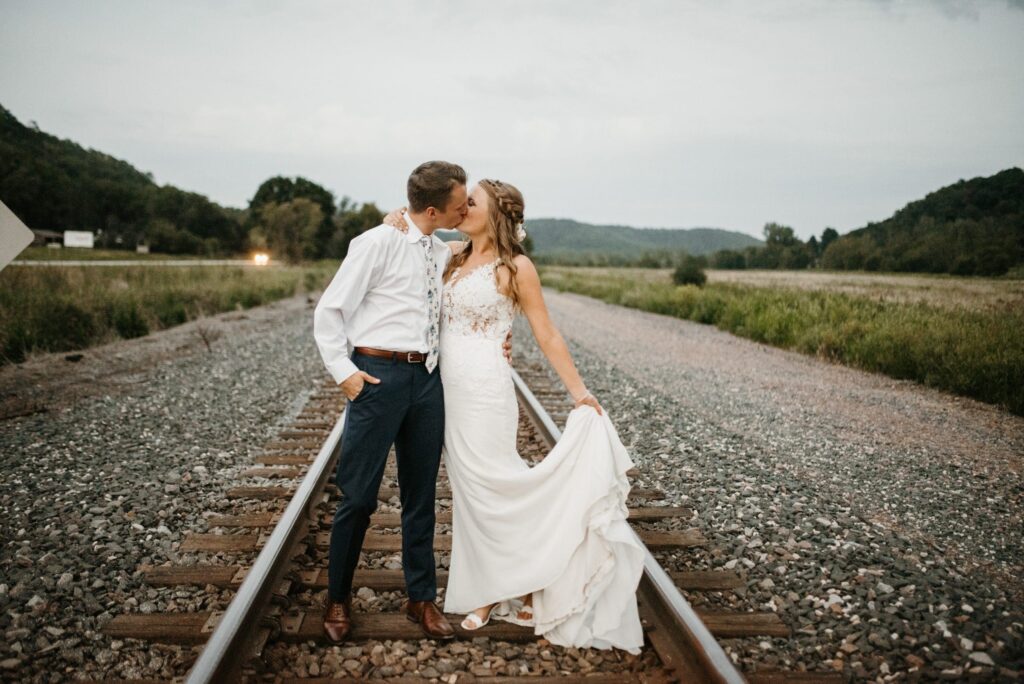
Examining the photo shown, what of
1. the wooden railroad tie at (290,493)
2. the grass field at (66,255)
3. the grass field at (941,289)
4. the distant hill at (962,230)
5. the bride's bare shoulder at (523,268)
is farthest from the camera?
the grass field at (66,255)

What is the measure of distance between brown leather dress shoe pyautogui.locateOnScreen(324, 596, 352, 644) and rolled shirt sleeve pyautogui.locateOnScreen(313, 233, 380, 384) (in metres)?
1.05

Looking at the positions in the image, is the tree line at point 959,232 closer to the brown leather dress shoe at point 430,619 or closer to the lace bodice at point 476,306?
the lace bodice at point 476,306

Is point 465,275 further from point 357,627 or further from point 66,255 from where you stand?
point 66,255

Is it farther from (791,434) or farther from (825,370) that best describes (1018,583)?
(825,370)

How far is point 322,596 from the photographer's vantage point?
2986mm

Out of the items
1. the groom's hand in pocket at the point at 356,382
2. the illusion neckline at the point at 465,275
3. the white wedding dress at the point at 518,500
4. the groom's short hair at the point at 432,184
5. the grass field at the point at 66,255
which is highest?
the grass field at the point at 66,255

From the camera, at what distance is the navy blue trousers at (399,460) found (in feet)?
8.27

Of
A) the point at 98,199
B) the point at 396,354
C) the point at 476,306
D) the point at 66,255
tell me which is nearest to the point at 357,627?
the point at 396,354

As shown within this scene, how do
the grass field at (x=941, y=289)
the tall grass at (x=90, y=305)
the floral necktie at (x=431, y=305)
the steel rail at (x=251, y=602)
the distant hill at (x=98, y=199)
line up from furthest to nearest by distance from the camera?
the distant hill at (x=98, y=199) < the tall grass at (x=90, y=305) < the grass field at (x=941, y=289) < the floral necktie at (x=431, y=305) < the steel rail at (x=251, y=602)

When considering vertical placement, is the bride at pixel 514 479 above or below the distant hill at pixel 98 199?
below

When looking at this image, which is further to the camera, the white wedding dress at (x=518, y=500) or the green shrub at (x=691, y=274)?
the green shrub at (x=691, y=274)

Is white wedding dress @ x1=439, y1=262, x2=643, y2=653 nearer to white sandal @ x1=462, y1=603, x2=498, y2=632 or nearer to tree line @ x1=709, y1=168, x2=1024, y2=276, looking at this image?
white sandal @ x1=462, y1=603, x2=498, y2=632

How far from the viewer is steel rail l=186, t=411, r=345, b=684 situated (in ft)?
7.20

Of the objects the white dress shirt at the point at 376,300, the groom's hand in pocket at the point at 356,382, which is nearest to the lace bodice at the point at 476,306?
the white dress shirt at the point at 376,300
